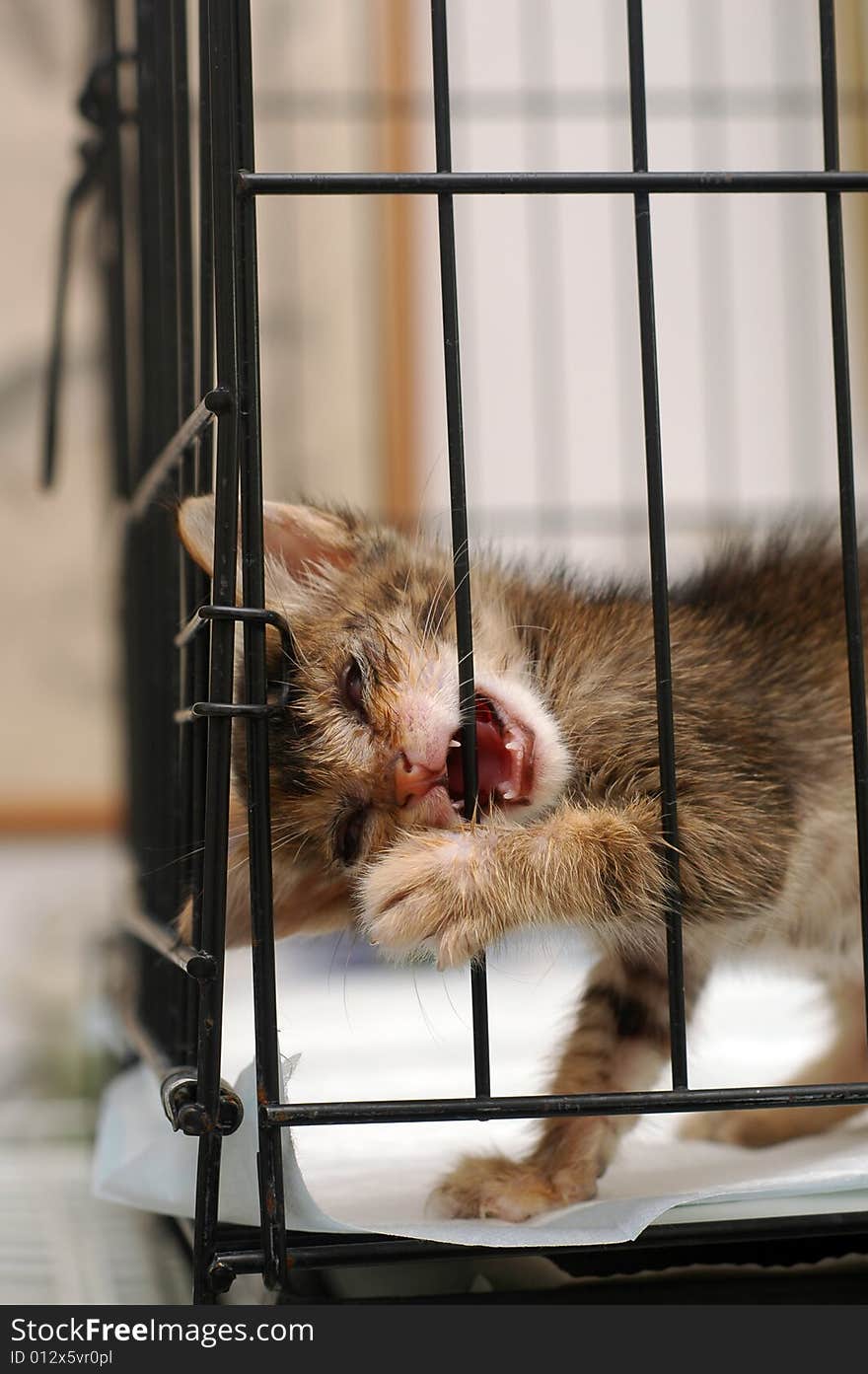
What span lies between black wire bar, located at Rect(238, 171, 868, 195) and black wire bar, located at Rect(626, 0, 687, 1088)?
0.9 inches

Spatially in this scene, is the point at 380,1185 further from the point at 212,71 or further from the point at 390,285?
the point at 390,285

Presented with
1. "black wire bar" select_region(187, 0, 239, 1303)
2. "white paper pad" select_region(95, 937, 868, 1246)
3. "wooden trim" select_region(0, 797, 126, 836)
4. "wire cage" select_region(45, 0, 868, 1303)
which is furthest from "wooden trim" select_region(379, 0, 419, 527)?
"black wire bar" select_region(187, 0, 239, 1303)

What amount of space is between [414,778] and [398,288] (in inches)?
103

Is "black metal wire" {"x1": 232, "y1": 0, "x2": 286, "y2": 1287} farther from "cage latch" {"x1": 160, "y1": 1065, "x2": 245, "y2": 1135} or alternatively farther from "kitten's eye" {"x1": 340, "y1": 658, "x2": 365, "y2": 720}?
"kitten's eye" {"x1": 340, "y1": 658, "x2": 365, "y2": 720}

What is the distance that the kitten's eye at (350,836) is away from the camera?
1142mm

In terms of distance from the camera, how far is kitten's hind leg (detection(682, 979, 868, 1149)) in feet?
4.23

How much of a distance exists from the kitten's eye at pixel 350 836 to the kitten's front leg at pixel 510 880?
0.09 m

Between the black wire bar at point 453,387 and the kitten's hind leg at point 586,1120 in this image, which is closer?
the black wire bar at point 453,387

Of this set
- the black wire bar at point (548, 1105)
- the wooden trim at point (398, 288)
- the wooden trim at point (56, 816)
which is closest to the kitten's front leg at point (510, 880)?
the black wire bar at point (548, 1105)

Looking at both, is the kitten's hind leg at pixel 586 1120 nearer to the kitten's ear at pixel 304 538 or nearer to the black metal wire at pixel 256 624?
the black metal wire at pixel 256 624

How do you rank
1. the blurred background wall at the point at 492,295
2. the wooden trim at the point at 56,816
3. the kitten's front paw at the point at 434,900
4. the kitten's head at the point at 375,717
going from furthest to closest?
the wooden trim at the point at 56,816
the blurred background wall at the point at 492,295
the kitten's head at the point at 375,717
the kitten's front paw at the point at 434,900

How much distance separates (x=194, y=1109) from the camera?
86 cm

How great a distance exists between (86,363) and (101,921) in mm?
1296

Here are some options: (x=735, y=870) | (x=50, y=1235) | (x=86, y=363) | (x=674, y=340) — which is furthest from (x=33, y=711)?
(x=735, y=870)
